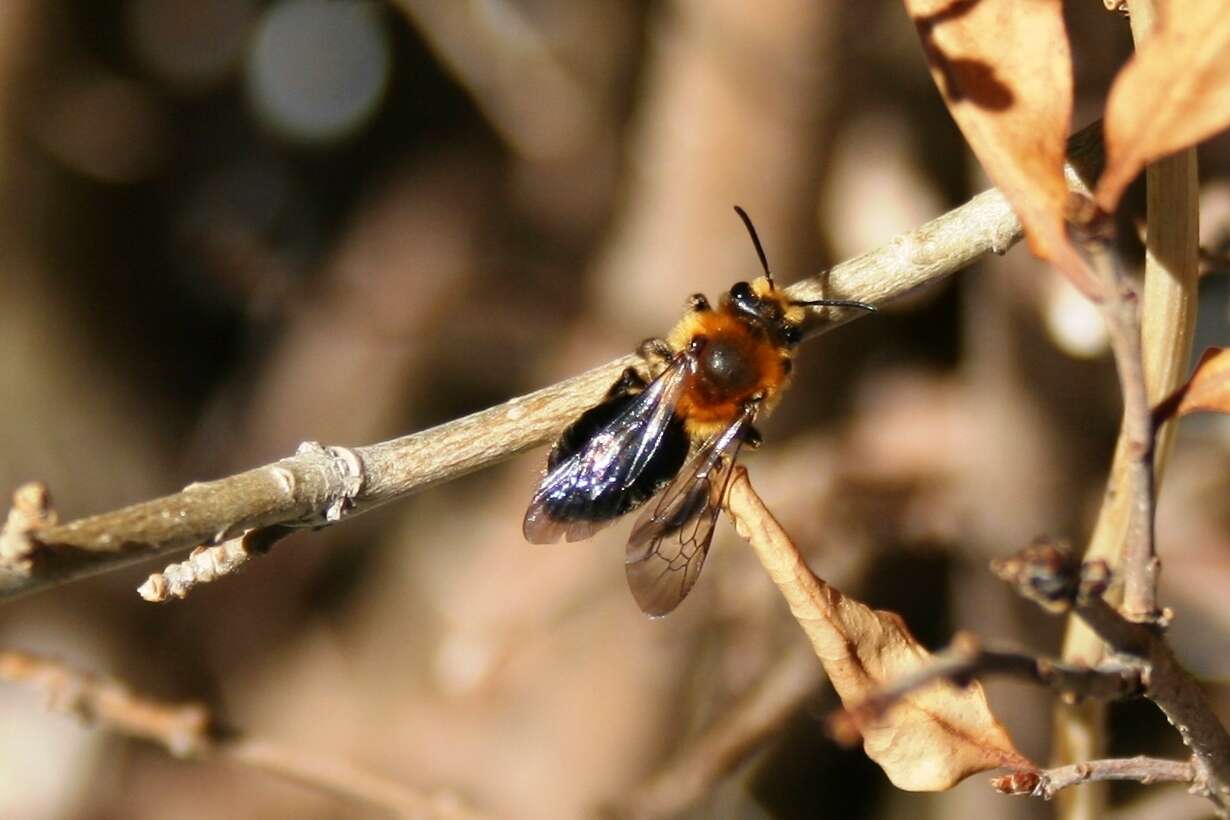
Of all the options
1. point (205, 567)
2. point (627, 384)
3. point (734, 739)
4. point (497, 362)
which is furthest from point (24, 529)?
point (497, 362)

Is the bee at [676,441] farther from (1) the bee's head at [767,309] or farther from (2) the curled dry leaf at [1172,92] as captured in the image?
(2) the curled dry leaf at [1172,92]

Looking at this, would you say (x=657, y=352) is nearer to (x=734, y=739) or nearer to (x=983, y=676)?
(x=734, y=739)

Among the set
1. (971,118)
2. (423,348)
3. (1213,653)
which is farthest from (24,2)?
(1213,653)

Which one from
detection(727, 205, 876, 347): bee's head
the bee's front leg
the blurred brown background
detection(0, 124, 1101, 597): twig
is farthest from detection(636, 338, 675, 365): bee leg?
the blurred brown background

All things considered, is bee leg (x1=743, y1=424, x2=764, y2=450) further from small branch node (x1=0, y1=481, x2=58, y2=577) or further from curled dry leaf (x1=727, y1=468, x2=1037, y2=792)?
small branch node (x1=0, y1=481, x2=58, y2=577)

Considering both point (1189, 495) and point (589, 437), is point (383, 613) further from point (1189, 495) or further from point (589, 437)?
point (1189, 495)

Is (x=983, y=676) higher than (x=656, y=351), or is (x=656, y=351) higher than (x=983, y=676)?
(x=656, y=351)
